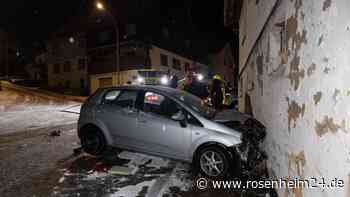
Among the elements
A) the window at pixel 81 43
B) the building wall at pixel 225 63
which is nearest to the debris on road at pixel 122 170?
the window at pixel 81 43

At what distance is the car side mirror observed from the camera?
4465mm

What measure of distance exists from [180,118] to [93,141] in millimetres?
2415

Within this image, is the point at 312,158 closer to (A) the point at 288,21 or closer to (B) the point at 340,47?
(B) the point at 340,47

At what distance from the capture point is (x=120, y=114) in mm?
5148

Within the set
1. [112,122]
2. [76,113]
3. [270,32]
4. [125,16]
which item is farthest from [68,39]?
[270,32]

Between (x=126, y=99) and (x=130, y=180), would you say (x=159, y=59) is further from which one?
(x=130, y=180)

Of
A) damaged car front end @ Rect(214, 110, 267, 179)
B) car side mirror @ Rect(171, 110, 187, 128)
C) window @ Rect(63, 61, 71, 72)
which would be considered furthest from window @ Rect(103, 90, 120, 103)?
window @ Rect(63, 61, 71, 72)

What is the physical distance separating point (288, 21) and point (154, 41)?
79.3ft

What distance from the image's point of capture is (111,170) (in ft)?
15.0

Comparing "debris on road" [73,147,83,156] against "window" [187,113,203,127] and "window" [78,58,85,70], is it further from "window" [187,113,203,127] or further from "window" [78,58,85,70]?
"window" [78,58,85,70]

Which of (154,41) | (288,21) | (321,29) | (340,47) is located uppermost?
(154,41)

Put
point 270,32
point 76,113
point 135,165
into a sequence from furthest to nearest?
point 76,113 < point 135,165 < point 270,32

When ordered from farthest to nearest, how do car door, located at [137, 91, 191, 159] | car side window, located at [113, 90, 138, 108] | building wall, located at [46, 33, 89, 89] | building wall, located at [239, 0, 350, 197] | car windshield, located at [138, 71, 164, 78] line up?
building wall, located at [46, 33, 89, 89]
car windshield, located at [138, 71, 164, 78]
car side window, located at [113, 90, 138, 108]
car door, located at [137, 91, 191, 159]
building wall, located at [239, 0, 350, 197]

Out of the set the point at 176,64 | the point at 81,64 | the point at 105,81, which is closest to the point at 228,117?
the point at 105,81
